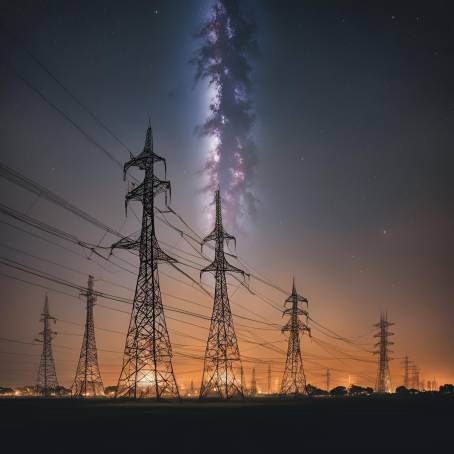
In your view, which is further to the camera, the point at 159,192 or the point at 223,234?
the point at 223,234

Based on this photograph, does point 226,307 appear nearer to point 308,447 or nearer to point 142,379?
point 142,379

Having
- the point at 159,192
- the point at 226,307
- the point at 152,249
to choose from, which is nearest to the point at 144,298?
the point at 152,249

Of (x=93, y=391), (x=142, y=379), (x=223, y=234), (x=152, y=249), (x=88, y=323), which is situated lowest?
(x=93, y=391)

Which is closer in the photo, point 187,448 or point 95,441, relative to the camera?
point 187,448

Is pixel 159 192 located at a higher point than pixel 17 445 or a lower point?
higher

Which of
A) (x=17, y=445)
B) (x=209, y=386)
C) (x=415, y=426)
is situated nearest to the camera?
(x=17, y=445)

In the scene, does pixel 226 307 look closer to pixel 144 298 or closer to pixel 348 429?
pixel 144 298

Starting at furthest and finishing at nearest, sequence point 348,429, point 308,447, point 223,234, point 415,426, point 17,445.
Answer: point 223,234 → point 415,426 → point 348,429 → point 308,447 → point 17,445

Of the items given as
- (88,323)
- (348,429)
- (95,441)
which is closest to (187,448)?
(95,441)

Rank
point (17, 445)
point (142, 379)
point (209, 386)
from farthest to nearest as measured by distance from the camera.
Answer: point (209, 386) < point (142, 379) < point (17, 445)
